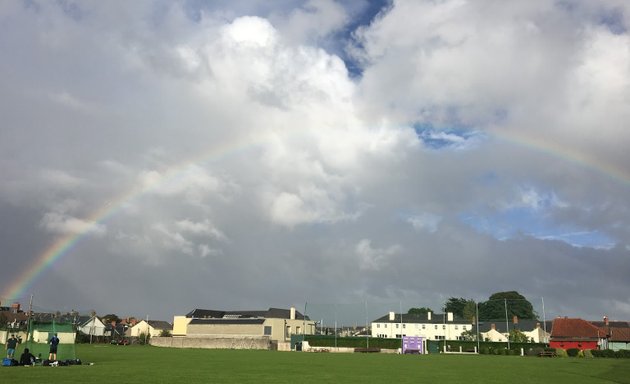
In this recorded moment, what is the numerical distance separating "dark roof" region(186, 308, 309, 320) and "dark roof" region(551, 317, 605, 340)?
176 feet

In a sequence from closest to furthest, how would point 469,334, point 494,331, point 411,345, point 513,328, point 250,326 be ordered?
point 411,345, point 250,326, point 513,328, point 494,331, point 469,334

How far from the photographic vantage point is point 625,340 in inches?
3369

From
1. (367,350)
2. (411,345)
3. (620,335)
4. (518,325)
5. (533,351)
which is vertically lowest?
(367,350)

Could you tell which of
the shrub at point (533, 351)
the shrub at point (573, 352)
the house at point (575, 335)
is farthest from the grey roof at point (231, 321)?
the shrub at point (573, 352)

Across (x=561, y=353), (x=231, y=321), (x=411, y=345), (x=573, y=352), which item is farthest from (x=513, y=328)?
(x=231, y=321)

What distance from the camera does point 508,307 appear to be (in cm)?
12206

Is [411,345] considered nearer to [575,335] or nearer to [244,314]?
[575,335]

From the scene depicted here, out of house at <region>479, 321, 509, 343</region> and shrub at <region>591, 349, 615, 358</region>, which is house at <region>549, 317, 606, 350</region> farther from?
house at <region>479, 321, 509, 343</region>

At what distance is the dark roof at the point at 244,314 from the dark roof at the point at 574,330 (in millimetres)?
53721

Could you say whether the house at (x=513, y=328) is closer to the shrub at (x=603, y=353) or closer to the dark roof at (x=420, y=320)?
the dark roof at (x=420, y=320)

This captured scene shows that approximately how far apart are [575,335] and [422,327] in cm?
3864

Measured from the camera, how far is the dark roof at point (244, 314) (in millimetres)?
117381

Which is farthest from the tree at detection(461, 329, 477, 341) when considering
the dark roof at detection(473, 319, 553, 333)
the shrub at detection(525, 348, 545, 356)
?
the shrub at detection(525, 348, 545, 356)

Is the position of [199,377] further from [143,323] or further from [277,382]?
[143,323]
